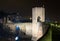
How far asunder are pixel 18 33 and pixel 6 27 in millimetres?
941

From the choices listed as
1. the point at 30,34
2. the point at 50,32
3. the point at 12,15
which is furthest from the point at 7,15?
the point at 50,32

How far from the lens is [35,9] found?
42.4ft

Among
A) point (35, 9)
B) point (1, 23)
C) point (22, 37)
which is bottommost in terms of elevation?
point (22, 37)

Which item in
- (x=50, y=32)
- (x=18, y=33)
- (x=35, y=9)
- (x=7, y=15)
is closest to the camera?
(x=50, y=32)

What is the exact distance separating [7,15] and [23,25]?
169 centimetres

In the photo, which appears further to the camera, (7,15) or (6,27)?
(7,15)

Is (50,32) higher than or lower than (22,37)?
higher

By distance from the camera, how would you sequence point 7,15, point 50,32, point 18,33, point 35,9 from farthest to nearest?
point 7,15 → point 18,33 → point 35,9 → point 50,32

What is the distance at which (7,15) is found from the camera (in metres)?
14.9

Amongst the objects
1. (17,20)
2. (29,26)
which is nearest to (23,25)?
(29,26)

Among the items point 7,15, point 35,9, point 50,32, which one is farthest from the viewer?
point 7,15

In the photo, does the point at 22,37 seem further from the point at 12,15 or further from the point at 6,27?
the point at 12,15

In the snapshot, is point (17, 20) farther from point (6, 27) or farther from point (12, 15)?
point (6, 27)

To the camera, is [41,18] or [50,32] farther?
[41,18]
